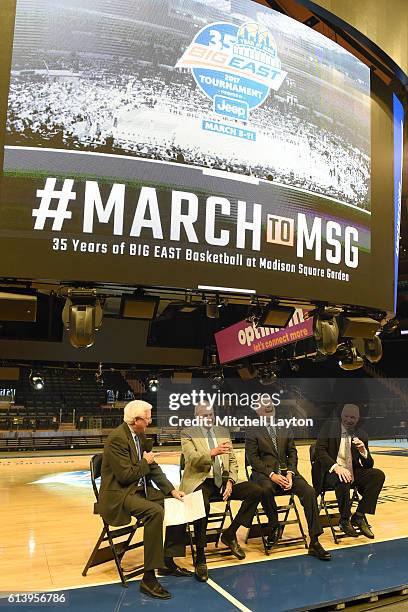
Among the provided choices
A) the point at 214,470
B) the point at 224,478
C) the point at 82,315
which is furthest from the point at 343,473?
the point at 82,315

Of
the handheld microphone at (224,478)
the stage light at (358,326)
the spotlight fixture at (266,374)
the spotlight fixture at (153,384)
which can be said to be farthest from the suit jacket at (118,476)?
the spotlight fixture at (153,384)

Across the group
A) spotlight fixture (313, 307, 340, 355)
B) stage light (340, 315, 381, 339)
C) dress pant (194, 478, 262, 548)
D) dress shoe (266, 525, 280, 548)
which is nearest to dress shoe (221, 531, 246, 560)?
dress pant (194, 478, 262, 548)

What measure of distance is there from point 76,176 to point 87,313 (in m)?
1.04

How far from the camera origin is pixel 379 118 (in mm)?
4996

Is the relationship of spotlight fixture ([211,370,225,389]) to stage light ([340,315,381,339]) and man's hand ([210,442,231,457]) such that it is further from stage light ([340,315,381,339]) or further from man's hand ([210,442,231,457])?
man's hand ([210,442,231,457])

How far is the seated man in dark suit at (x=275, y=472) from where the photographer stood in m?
4.30

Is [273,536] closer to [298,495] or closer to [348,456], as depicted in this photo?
[298,495]

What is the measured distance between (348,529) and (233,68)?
4213mm

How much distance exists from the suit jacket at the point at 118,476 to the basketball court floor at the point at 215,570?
0.50 m

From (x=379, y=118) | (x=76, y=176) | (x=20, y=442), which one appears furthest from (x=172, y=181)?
(x=20, y=442)

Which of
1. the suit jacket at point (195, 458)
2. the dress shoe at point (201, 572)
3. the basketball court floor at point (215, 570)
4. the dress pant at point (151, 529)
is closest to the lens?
the basketball court floor at point (215, 570)

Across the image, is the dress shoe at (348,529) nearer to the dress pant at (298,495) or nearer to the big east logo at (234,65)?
the dress pant at (298,495)

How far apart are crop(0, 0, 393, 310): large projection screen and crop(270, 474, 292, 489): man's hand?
1560 mm

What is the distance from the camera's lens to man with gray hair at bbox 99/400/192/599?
134 inches
